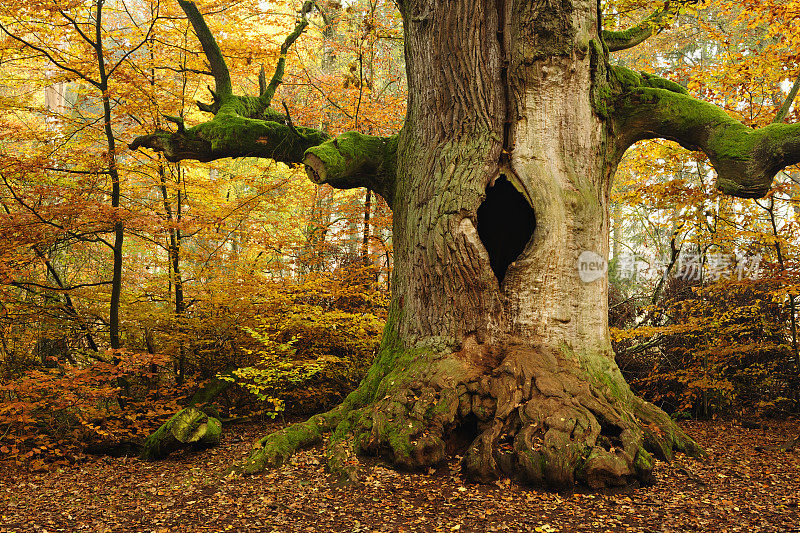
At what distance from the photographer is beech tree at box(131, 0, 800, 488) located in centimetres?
431

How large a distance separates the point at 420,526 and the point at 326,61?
43.9ft

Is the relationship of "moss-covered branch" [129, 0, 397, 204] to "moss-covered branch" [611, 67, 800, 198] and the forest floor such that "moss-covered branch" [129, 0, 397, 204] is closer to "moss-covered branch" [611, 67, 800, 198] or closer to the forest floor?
"moss-covered branch" [611, 67, 800, 198]

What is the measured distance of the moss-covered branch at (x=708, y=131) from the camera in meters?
4.55

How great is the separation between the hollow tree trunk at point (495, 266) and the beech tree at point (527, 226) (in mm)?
13

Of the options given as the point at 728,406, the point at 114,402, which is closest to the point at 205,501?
the point at 114,402

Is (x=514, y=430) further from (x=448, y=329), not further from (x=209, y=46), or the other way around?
(x=209, y=46)

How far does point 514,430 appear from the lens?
4156 mm

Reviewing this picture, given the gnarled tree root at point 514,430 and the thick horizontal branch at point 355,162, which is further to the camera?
the thick horizontal branch at point 355,162

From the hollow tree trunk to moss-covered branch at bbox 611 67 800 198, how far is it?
0.44m

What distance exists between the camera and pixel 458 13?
16.2ft

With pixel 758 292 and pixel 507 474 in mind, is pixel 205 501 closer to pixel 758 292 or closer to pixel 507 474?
pixel 507 474

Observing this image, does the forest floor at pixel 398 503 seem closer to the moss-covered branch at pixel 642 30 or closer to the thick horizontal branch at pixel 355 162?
the thick horizontal branch at pixel 355 162

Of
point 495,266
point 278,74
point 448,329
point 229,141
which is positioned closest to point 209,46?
point 278,74

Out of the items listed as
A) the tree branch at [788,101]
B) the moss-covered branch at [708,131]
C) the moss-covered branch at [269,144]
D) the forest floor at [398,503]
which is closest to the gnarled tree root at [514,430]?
the forest floor at [398,503]
